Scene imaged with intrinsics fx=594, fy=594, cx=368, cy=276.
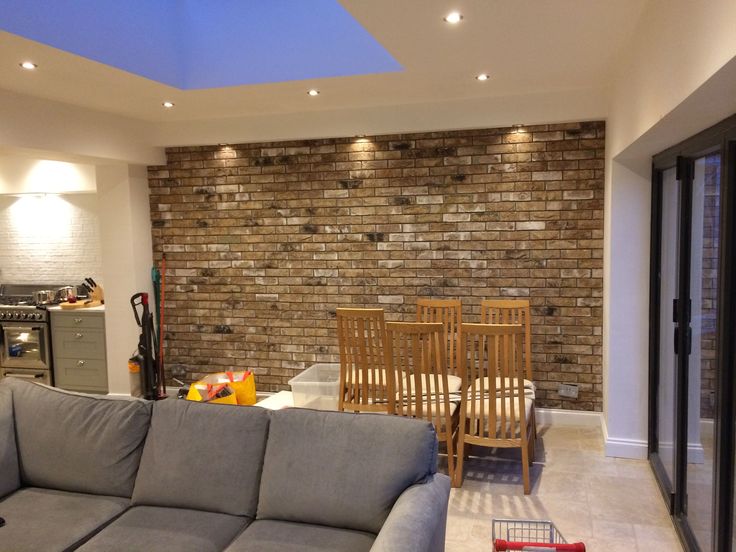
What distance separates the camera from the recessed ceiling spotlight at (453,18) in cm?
265

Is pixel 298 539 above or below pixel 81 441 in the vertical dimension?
below

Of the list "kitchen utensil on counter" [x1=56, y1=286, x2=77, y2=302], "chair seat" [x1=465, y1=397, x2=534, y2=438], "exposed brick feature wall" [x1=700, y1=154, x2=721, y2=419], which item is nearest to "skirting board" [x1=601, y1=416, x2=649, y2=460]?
"chair seat" [x1=465, y1=397, x2=534, y2=438]

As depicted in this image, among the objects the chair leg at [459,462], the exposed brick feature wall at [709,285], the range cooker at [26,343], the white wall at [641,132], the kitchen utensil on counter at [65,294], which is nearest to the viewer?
the white wall at [641,132]

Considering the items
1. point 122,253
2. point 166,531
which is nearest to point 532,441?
point 166,531

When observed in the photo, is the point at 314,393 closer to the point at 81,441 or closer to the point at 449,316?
the point at 449,316

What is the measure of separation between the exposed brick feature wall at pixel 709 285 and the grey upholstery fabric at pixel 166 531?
2.06 m

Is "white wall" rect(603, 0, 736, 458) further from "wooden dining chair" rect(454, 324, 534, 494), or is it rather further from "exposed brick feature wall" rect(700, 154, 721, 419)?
"wooden dining chair" rect(454, 324, 534, 494)

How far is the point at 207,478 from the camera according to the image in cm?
254

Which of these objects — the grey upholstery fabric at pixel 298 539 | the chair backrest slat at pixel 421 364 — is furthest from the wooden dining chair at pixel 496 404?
the grey upholstery fabric at pixel 298 539

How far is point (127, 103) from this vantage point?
4453 millimetres

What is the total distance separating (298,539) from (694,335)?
211 centimetres

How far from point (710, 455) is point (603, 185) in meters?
2.41

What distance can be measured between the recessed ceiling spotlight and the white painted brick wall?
4784mm

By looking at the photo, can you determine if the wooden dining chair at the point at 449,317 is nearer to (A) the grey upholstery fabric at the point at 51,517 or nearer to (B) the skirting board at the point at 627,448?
(B) the skirting board at the point at 627,448
